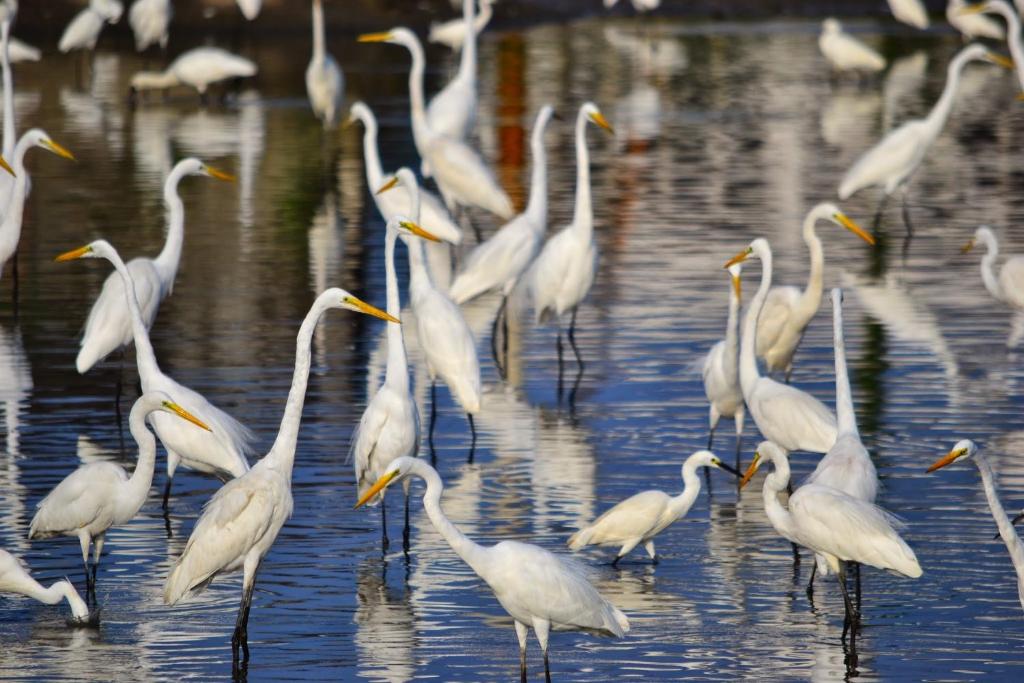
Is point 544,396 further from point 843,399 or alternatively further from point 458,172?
point 458,172

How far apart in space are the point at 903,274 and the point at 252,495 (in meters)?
10.1

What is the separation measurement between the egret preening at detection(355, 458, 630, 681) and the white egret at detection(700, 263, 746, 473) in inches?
130

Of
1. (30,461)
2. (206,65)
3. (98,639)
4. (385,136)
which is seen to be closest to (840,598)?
(98,639)

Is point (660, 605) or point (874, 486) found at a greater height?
point (874, 486)

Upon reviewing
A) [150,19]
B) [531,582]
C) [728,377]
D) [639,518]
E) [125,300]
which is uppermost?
[150,19]

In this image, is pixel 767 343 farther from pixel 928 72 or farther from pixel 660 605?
pixel 928 72

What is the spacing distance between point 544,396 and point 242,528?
5.11 m

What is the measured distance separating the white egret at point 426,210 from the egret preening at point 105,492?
677 centimetres

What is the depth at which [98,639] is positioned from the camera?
25.8 feet

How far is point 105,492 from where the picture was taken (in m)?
8.17

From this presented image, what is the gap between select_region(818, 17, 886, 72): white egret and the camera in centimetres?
3166

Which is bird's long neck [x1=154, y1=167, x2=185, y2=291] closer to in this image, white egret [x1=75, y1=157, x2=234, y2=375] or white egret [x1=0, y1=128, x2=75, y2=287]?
white egret [x1=75, y1=157, x2=234, y2=375]

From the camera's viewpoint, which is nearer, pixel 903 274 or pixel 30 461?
pixel 30 461

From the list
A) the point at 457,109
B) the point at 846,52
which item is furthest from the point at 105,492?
the point at 846,52
